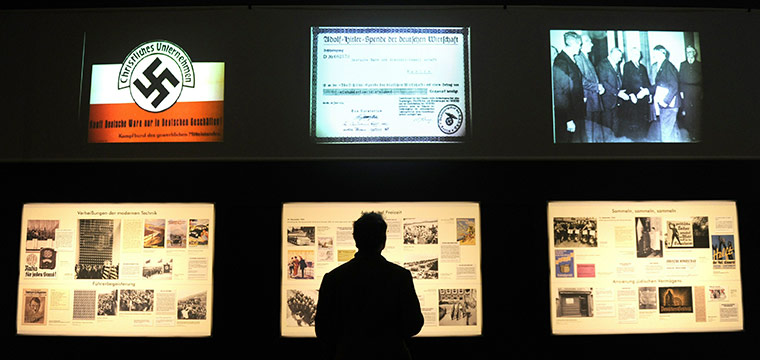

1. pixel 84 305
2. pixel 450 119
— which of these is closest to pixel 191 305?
pixel 84 305

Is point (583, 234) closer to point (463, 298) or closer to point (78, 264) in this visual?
point (463, 298)

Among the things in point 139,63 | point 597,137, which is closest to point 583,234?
point 597,137

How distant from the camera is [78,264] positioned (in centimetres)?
437

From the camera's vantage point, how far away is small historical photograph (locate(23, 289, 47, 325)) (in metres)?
4.37

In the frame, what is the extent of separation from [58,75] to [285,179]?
2.22 m

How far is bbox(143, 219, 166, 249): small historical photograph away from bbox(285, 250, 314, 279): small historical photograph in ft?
3.56

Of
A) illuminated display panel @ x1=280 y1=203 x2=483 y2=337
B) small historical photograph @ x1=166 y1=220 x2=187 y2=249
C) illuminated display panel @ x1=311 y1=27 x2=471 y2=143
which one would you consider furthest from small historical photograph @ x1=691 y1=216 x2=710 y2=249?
small historical photograph @ x1=166 y1=220 x2=187 y2=249

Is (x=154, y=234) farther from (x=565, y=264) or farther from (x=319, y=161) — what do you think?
(x=565, y=264)

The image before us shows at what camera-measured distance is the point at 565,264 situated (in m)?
4.38

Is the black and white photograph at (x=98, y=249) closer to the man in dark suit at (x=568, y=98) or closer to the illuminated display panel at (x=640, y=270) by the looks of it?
the illuminated display panel at (x=640, y=270)

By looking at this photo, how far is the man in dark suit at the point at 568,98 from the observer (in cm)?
450

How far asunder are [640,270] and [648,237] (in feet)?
0.94

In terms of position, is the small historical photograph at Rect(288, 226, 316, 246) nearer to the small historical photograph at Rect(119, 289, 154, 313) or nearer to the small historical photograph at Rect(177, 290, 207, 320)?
the small historical photograph at Rect(177, 290, 207, 320)

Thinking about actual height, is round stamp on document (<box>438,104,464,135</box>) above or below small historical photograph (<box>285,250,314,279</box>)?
above
